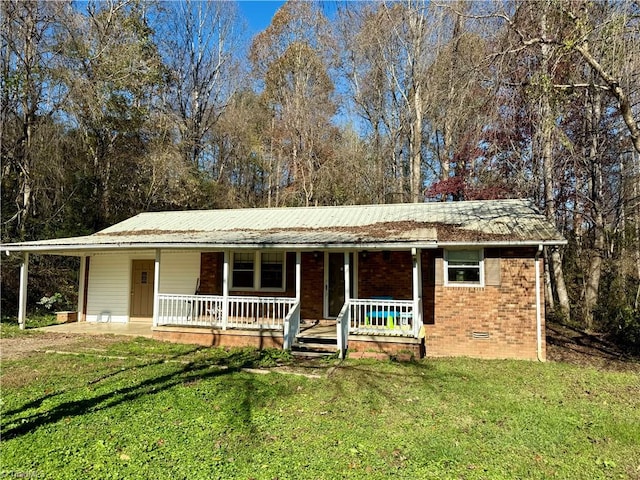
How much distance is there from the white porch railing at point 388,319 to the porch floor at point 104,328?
19.4 feet

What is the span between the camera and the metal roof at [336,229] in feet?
30.7

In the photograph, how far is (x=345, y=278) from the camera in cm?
956

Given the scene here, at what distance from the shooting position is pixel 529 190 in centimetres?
1527

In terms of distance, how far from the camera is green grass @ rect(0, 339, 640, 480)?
4129 millimetres

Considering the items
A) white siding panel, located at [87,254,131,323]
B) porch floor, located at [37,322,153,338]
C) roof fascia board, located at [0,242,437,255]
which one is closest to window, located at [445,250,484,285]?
roof fascia board, located at [0,242,437,255]

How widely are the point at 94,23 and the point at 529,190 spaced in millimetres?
20216

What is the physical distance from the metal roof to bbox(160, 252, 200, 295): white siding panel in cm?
83

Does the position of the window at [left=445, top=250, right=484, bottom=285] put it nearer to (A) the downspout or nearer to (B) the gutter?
(B) the gutter

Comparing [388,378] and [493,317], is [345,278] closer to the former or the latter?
[388,378]

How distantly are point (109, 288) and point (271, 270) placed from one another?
614 cm

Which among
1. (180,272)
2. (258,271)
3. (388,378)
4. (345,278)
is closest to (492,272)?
(345,278)

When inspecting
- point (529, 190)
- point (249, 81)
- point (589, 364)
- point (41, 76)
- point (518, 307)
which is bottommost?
point (589, 364)

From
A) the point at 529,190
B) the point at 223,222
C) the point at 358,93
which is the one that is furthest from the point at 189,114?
the point at 529,190

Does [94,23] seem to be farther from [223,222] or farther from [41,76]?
[223,222]
